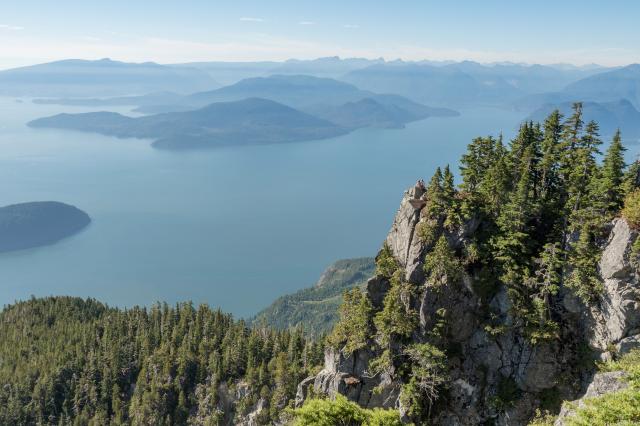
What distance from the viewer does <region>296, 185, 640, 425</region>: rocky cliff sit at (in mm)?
33531

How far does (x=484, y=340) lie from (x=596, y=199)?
14.2 m

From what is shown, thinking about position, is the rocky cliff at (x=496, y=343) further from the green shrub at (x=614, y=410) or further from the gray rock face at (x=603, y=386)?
the green shrub at (x=614, y=410)

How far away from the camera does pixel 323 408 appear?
27.1 metres

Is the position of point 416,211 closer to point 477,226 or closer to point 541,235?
point 477,226

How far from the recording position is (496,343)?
37.7 m

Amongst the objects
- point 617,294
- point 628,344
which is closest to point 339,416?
point 628,344

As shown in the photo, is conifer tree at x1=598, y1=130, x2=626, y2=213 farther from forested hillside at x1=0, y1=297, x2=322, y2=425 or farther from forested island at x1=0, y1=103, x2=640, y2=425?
forested hillside at x1=0, y1=297, x2=322, y2=425

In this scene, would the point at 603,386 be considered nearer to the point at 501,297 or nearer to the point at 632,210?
the point at 501,297

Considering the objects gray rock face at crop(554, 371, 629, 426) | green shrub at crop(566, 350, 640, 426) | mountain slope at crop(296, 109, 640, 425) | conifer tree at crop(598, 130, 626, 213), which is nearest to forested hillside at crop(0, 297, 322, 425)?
mountain slope at crop(296, 109, 640, 425)

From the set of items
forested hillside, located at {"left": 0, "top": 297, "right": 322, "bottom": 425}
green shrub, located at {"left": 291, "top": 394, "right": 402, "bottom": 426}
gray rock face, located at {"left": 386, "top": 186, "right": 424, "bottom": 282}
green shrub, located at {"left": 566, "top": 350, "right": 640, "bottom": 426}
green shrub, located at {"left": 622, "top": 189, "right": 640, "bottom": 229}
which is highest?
green shrub, located at {"left": 622, "top": 189, "right": 640, "bottom": 229}

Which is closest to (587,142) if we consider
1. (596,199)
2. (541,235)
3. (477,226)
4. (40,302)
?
(596,199)

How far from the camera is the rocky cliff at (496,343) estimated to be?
33531mm

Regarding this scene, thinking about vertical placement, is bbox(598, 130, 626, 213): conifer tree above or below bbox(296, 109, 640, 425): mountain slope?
above

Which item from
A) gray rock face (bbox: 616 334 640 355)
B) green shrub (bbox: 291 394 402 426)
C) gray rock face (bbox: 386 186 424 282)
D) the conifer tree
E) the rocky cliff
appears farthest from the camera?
gray rock face (bbox: 386 186 424 282)
